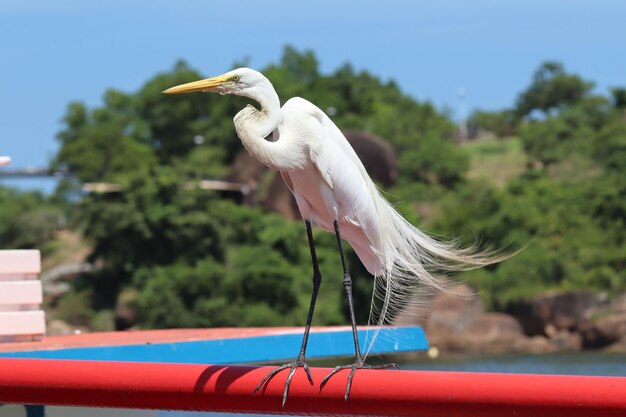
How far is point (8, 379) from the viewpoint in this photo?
4238 mm

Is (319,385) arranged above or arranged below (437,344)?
above

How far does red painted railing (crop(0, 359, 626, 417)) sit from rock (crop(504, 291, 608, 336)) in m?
27.8

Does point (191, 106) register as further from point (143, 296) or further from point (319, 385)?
point (319, 385)

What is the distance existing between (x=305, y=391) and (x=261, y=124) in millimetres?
1242

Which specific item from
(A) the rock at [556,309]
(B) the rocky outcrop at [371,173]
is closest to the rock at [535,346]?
(A) the rock at [556,309]

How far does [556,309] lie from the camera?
31500mm

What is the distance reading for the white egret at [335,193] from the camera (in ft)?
15.5

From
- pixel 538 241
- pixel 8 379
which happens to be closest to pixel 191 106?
pixel 538 241

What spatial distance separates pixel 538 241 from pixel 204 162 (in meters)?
12.8

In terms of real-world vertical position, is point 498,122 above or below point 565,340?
above

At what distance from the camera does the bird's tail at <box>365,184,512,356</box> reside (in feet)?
16.6

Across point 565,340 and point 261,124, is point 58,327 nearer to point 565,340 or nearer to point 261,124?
point 565,340

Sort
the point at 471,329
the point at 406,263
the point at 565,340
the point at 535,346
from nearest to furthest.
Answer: the point at 406,263 < the point at 535,346 < the point at 565,340 < the point at 471,329

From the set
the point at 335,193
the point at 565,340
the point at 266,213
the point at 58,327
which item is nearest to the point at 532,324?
the point at 565,340
